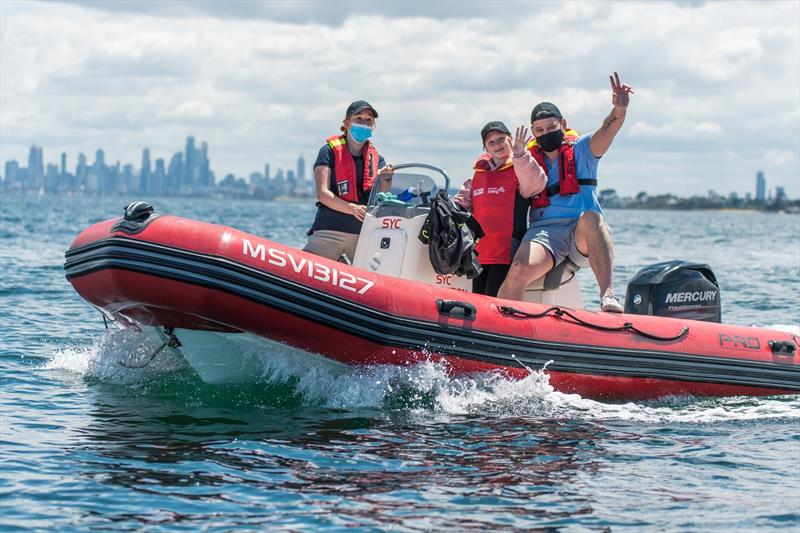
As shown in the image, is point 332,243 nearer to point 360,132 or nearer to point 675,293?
point 360,132

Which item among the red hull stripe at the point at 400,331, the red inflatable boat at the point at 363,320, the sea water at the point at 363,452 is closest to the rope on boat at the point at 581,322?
the red inflatable boat at the point at 363,320

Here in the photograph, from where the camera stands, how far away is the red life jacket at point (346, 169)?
7742 millimetres

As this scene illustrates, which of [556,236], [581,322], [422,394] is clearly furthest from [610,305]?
[422,394]

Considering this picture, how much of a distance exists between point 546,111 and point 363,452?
277cm

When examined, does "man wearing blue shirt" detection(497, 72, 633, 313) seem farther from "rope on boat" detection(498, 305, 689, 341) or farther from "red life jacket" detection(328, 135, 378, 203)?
"red life jacket" detection(328, 135, 378, 203)

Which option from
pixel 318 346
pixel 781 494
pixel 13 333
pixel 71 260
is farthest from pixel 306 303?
pixel 13 333

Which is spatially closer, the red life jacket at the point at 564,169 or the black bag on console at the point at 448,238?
the black bag on console at the point at 448,238

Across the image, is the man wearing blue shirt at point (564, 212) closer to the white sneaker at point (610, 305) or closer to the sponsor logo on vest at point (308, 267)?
the white sneaker at point (610, 305)

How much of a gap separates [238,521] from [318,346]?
7.17 feet

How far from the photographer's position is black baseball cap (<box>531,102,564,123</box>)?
24.1 ft

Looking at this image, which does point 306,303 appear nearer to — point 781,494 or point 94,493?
point 94,493

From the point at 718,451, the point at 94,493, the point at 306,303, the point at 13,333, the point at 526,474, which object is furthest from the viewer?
the point at 13,333

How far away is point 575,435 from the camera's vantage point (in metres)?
6.27

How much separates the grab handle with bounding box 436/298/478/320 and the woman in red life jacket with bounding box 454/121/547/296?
0.77 meters
